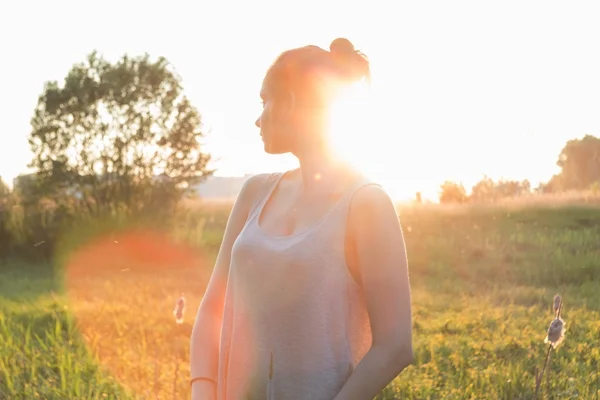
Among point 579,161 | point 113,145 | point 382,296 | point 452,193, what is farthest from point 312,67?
point 579,161

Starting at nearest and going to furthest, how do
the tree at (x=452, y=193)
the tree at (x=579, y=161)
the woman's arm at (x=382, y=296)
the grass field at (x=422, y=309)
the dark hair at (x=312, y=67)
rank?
the woman's arm at (x=382, y=296)
the dark hair at (x=312, y=67)
the grass field at (x=422, y=309)
the tree at (x=452, y=193)
the tree at (x=579, y=161)

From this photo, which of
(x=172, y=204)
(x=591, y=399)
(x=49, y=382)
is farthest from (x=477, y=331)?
(x=172, y=204)

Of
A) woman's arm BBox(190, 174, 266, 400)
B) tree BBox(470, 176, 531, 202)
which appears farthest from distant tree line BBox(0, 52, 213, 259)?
woman's arm BBox(190, 174, 266, 400)

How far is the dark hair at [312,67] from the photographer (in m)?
2.07

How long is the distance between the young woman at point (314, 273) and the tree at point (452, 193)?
70.9 ft

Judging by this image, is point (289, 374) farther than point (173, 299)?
No

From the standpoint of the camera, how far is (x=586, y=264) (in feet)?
42.7

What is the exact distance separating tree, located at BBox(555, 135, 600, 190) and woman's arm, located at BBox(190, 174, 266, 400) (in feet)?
185

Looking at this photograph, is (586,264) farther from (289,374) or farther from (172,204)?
(289,374)

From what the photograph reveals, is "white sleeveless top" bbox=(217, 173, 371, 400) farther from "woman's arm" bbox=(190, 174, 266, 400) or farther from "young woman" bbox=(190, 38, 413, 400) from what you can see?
"woman's arm" bbox=(190, 174, 266, 400)

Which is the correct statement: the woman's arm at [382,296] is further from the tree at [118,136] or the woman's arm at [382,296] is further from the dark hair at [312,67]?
the tree at [118,136]

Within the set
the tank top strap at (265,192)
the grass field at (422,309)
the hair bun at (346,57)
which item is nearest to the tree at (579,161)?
the grass field at (422,309)

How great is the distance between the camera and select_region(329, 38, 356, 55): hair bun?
2109mm

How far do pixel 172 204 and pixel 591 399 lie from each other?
14.3 m
